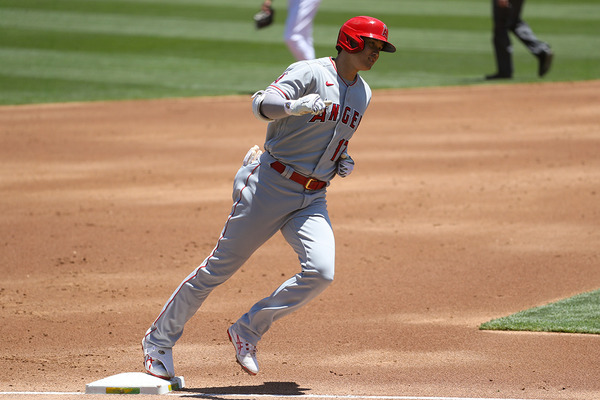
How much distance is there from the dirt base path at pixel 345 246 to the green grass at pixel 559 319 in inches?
6.3

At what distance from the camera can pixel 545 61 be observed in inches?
663

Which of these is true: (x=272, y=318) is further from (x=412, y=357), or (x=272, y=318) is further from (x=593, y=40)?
(x=593, y=40)

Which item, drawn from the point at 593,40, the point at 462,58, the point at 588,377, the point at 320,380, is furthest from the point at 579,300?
the point at 593,40

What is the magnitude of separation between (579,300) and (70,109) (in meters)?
10.5

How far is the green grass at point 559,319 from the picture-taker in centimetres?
629


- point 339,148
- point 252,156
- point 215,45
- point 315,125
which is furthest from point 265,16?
point 315,125

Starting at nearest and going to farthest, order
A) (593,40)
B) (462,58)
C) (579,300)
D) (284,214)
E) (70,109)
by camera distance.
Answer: (284,214), (579,300), (70,109), (462,58), (593,40)

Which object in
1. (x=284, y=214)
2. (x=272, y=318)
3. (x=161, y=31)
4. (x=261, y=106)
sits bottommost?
(x=161, y=31)

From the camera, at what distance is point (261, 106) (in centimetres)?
489

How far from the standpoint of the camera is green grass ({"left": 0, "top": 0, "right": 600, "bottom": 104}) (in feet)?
57.7

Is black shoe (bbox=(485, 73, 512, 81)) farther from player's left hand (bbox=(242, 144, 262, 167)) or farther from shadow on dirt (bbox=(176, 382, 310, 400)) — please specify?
shadow on dirt (bbox=(176, 382, 310, 400))

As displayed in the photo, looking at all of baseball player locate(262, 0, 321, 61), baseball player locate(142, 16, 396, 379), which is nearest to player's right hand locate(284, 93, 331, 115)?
baseball player locate(142, 16, 396, 379)

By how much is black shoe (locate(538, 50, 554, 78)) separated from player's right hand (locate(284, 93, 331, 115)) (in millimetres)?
12656

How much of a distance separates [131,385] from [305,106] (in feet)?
5.68
